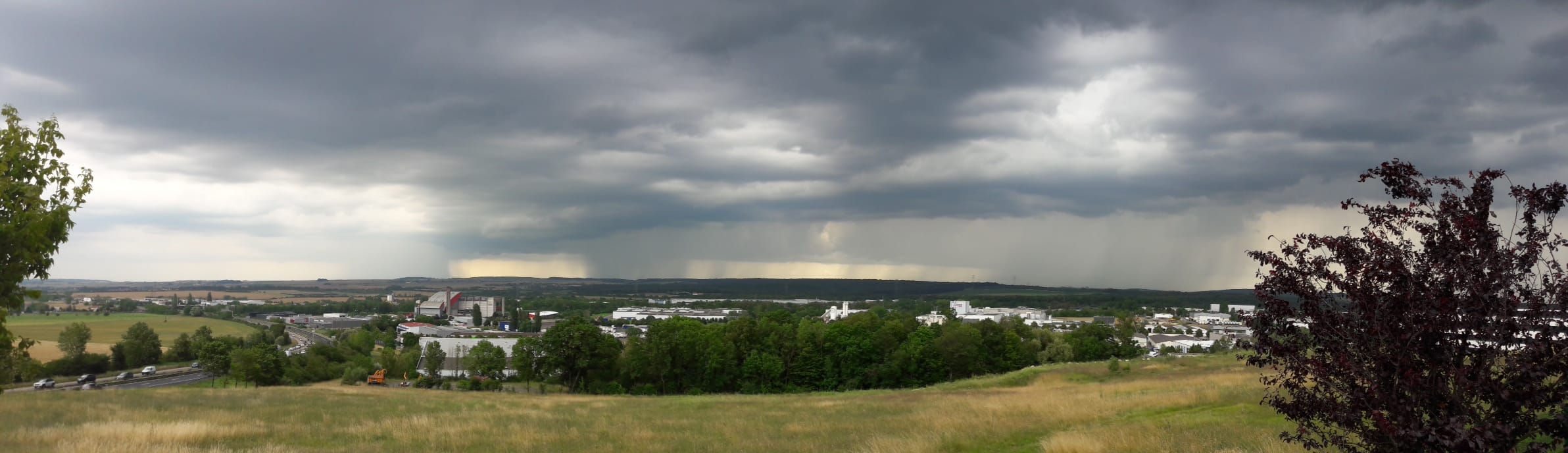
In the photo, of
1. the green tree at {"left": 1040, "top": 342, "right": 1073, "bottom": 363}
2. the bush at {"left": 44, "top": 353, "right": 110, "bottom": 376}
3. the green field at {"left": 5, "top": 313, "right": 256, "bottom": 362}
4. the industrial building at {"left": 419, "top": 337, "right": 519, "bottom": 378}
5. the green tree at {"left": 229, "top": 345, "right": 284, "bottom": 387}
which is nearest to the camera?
the green tree at {"left": 229, "top": 345, "right": 284, "bottom": 387}

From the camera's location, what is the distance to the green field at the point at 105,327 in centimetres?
9611

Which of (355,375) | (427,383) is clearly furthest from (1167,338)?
(355,375)

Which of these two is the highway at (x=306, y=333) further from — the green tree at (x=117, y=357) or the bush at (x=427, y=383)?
the bush at (x=427, y=383)

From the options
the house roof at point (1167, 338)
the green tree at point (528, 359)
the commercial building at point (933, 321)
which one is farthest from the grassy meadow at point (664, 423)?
the house roof at point (1167, 338)

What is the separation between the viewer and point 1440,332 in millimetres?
7199

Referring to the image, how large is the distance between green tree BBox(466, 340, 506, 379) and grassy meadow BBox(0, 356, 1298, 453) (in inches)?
1591

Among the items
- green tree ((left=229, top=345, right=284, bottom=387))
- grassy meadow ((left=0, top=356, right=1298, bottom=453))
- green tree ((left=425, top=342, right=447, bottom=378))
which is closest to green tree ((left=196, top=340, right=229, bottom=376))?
green tree ((left=229, top=345, right=284, bottom=387))

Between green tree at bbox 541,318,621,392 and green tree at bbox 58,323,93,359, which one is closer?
green tree at bbox 541,318,621,392

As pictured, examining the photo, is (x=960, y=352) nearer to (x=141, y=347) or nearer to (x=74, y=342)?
(x=141, y=347)

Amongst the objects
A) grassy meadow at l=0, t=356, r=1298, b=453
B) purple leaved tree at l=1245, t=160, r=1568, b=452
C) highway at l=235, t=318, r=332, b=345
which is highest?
purple leaved tree at l=1245, t=160, r=1568, b=452

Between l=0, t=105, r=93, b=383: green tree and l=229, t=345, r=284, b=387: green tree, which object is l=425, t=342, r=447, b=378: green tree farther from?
l=0, t=105, r=93, b=383: green tree

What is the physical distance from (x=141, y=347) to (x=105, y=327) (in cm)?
3475

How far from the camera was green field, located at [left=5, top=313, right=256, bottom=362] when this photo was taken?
96.1 metres

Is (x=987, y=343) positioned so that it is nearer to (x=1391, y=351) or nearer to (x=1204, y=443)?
(x=1204, y=443)
